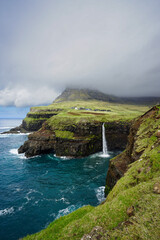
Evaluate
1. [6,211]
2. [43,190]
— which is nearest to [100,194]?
[43,190]

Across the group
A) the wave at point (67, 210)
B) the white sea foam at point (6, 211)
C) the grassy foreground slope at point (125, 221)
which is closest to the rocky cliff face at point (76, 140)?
the wave at point (67, 210)

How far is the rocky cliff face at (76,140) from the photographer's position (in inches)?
2188

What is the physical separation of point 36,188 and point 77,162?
20.5 m

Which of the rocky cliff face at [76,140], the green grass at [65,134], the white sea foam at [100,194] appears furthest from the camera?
the green grass at [65,134]

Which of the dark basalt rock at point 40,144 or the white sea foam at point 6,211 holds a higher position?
the dark basalt rock at point 40,144

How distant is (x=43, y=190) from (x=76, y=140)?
2911 centimetres

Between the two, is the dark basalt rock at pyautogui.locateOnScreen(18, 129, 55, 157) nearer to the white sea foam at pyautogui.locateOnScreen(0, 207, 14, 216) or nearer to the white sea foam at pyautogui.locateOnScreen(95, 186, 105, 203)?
the white sea foam at pyautogui.locateOnScreen(0, 207, 14, 216)

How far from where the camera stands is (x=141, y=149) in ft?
56.5

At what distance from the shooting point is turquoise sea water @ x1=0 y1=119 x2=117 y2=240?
67.4ft

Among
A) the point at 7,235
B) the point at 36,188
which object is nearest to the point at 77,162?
the point at 36,188

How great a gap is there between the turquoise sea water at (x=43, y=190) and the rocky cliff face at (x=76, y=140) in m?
5.98

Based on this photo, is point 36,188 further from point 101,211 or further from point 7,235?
point 101,211

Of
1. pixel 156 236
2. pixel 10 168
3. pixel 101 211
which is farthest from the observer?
pixel 10 168

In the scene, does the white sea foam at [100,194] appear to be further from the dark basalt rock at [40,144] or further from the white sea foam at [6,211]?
the dark basalt rock at [40,144]
